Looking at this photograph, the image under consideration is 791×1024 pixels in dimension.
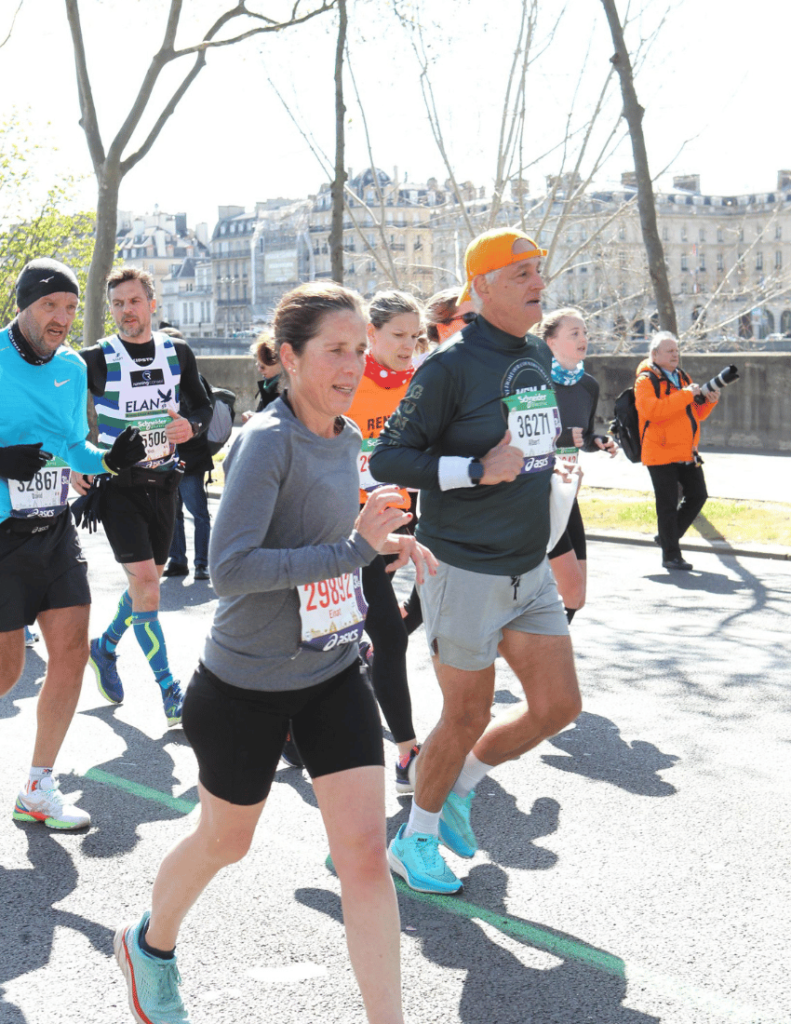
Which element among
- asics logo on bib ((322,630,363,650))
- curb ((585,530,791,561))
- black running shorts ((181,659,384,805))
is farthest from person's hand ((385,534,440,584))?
curb ((585,530,791,561))

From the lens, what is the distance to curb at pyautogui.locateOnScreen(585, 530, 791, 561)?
35.6 ft

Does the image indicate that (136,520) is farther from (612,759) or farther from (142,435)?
(612,759)

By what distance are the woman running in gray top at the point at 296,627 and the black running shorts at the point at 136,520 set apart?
2.95 meters

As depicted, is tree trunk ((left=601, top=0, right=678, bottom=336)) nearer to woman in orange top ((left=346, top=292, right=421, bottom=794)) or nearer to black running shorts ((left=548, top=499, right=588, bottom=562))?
black running shorts ((left=548, top=499, right=588, bottom=562))

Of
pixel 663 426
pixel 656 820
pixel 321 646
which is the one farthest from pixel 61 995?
pixel 663 426

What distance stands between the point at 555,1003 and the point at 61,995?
127cm

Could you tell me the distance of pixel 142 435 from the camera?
5.76 m

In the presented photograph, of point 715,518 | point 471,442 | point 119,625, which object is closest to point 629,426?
point 715,518

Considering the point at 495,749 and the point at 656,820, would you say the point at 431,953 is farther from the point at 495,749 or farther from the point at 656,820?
the point at 656,820

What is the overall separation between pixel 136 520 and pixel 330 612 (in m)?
3.12

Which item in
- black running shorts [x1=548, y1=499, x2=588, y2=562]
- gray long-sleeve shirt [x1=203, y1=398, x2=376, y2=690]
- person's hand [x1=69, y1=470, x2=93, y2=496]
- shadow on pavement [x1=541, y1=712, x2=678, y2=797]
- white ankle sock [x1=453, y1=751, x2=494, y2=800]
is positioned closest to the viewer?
gray long-sleeve shirt [x1=203, y1=398, x2=376, y2=690]

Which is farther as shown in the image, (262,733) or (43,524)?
(43,524)

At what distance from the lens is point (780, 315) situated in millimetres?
114250

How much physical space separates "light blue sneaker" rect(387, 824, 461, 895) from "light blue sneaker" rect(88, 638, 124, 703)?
8.96 feet
